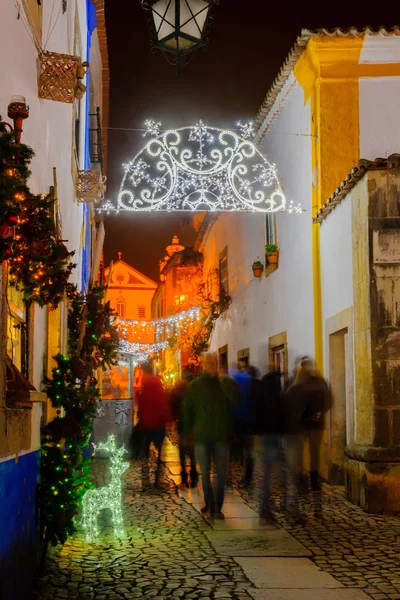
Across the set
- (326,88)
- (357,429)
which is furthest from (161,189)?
(357,429)

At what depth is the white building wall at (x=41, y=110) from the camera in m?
4.79

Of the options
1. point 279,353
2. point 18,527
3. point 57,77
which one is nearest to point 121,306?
point 279,353

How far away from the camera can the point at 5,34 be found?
461 cm

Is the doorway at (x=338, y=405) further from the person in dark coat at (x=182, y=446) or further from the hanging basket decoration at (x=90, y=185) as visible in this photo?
the hanging basket decoration at (x=90, y=185)

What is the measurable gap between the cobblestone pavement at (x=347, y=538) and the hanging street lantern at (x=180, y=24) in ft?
14.3

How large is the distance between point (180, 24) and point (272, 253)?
351 inches

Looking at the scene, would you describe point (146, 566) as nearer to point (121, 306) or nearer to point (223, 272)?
point (223, 272)

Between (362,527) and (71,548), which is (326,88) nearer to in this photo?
(362,527)

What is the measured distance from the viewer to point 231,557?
21.9 ft

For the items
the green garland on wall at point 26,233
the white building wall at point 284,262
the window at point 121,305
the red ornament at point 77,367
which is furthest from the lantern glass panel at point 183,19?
the window at point 121,305

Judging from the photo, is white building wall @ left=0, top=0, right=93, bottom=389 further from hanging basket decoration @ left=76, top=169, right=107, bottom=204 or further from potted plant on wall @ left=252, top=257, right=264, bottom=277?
potted plant on wall @ left=252, top=257, right=264, bottom=277

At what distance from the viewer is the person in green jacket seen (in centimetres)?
860

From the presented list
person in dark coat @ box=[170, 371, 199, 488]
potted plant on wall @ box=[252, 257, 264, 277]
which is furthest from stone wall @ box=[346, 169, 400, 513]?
potted plant on wall @ box=[252, 257, 264, 277]

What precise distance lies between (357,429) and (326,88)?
18.6 ft
